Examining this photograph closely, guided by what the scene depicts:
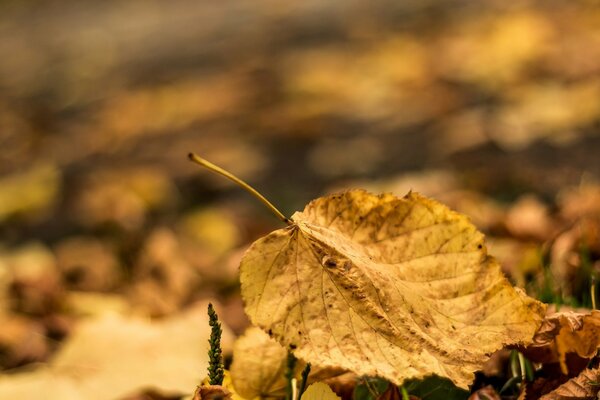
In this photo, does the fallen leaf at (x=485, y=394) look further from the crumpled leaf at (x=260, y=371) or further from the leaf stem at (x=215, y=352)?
the leaf stem at (x=215, y=352)

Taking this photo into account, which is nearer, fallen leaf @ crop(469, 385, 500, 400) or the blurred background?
fallen leaf @ crop(469, 385, 500, 400)

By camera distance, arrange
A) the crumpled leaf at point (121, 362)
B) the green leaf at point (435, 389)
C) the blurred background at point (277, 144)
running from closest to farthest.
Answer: the green leaf at point (435, 389), the crumpled leaf at point (121, 362), the blurred background at point (277, 144)

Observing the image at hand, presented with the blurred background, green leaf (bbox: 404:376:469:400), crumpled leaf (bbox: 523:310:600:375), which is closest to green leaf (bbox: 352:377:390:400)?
green leaf (bbox: 404:376:469:400)

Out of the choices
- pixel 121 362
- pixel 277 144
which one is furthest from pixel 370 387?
pixel 277 144

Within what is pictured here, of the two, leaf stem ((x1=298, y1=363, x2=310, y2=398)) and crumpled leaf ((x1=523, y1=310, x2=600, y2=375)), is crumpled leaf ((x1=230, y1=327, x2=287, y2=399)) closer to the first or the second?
leaf stem ((x1=298, y1=363, x2=310, y2=398))

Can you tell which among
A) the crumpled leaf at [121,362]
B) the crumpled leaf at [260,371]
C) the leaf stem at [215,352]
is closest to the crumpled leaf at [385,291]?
the leaf stem at [215,352]
